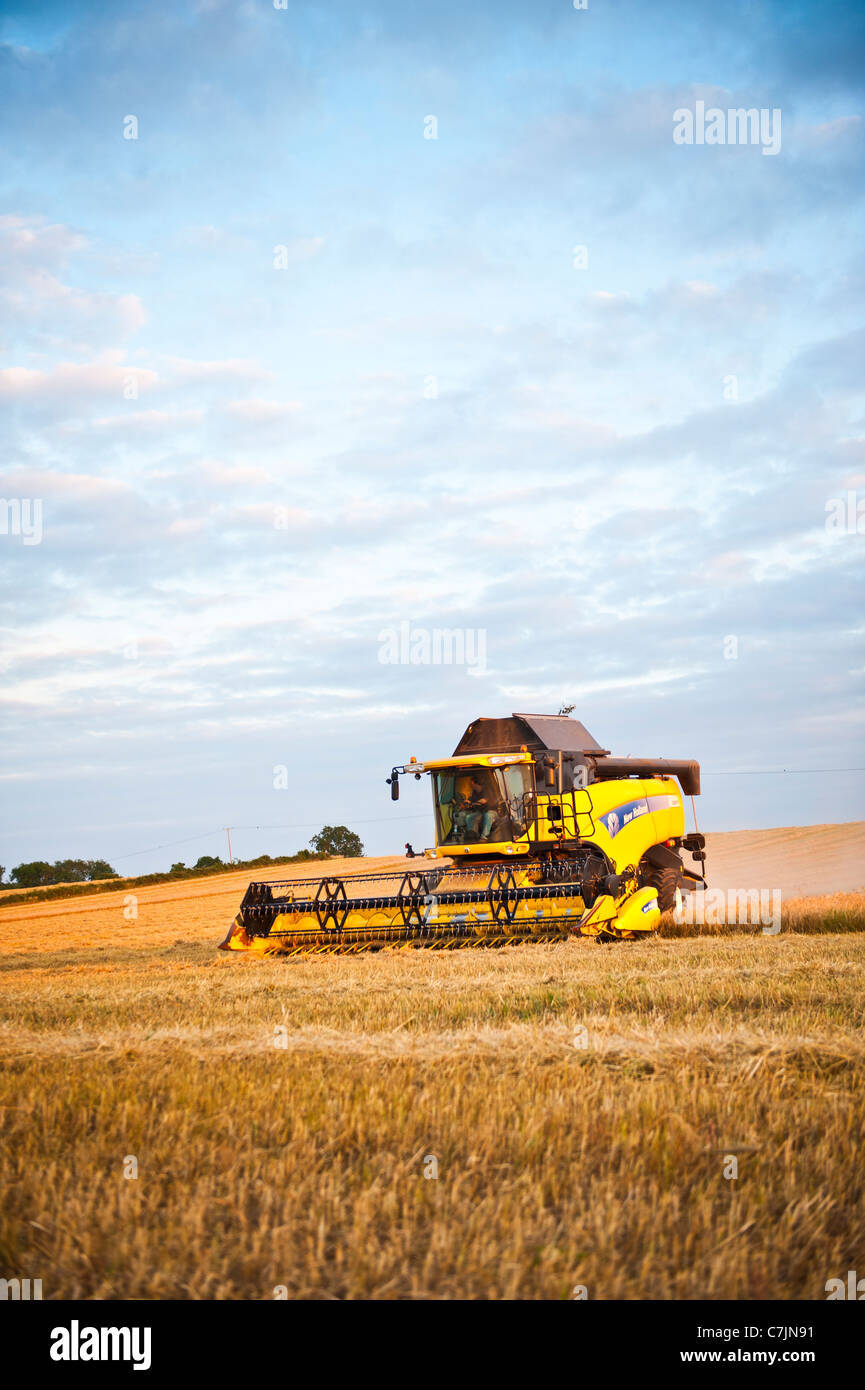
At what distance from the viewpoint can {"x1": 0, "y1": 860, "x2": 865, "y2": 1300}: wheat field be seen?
106 inches

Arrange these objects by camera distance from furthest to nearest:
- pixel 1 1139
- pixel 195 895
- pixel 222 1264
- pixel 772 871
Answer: pixel 195 895, pixel 772 871, pixel 1 1139, pixel 222 1264

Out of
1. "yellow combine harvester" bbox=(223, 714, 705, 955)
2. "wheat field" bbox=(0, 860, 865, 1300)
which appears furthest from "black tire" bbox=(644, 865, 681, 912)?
"wheat field" bbox=(0, 860, 865, 1300)

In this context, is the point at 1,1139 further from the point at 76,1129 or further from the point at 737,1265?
the point at 737,1265

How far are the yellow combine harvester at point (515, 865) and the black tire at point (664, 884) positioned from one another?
0.08 feet

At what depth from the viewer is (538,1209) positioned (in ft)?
9.78

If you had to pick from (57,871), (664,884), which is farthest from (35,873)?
(664,884)

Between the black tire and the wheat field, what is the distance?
30.1 feet

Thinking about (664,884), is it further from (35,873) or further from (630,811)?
(35,873)

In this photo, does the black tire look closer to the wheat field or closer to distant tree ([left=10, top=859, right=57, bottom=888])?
the wheat field

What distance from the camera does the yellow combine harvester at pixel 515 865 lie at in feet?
43.3

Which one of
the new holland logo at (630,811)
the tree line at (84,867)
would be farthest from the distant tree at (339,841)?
the new holland logo at (630,811)
